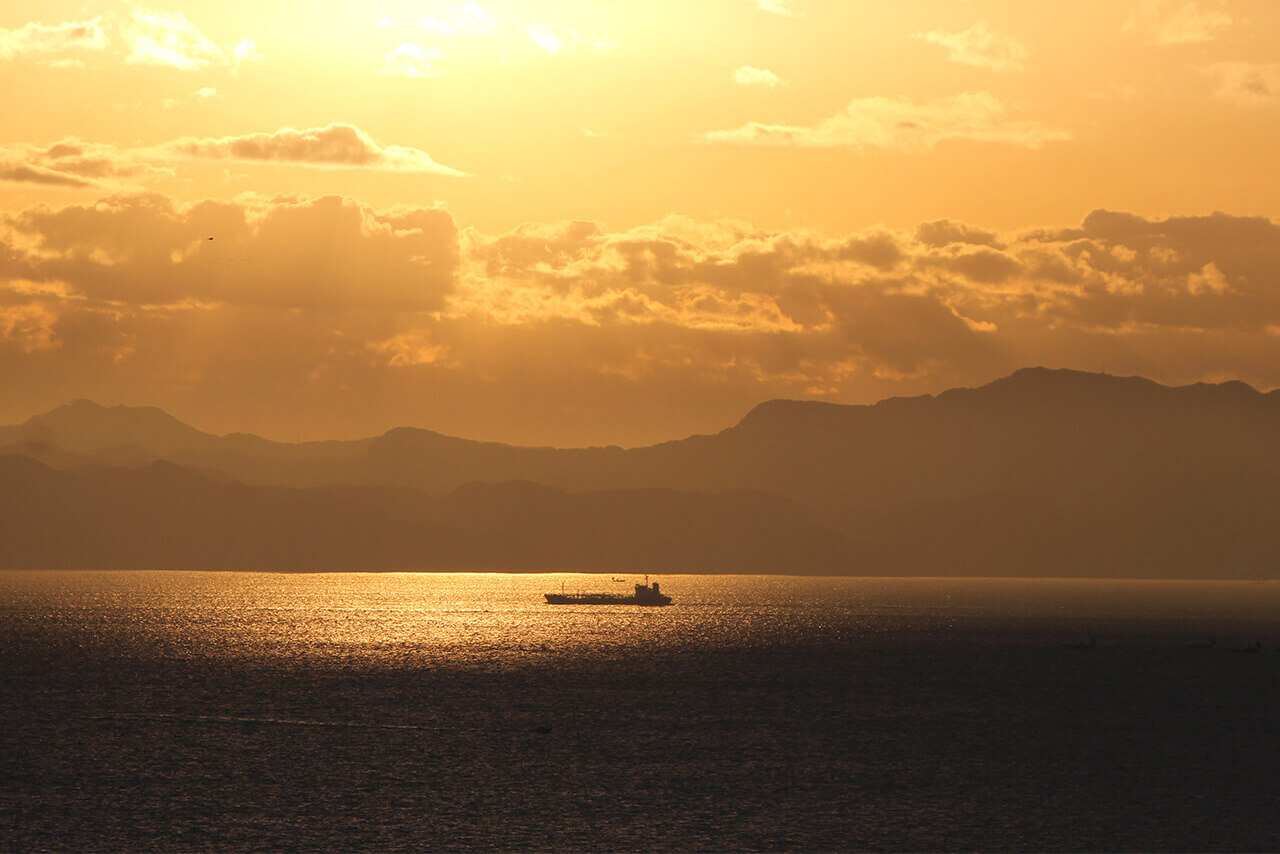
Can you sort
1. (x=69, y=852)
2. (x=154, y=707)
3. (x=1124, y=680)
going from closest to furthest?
1. (x=69, y=852)
2. (x=154, y=707)
3. (x=1124, y=680)

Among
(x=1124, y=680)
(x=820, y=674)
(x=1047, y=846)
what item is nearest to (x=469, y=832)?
(x=1047, y=846)

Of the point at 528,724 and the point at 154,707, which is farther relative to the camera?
the point at 154,707

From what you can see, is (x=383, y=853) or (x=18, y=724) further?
(x=18, y=724)

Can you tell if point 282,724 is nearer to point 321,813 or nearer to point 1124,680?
point 321,813

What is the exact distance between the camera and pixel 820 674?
582ft

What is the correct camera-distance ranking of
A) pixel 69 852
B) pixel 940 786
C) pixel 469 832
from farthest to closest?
pixel 940 786
pixel 469 832
pixel 69 852

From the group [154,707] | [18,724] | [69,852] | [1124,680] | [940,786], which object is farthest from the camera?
[1124,680]

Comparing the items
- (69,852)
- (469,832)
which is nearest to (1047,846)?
(469,832)

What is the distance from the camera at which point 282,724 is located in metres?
124

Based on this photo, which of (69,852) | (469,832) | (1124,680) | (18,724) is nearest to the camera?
(69,852)

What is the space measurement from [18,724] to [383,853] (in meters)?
62.3

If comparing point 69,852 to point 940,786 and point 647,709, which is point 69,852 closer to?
point 940,786

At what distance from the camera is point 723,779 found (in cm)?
9694

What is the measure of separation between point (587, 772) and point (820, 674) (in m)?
83.4
